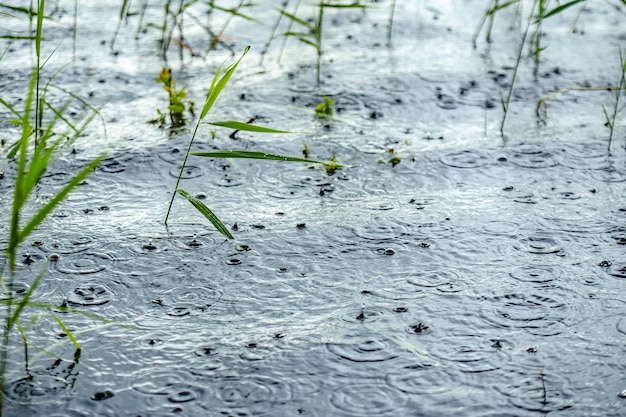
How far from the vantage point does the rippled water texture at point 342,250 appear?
1.95 meters

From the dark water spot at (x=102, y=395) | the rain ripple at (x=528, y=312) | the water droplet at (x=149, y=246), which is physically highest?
the rain ripple at (x=528, y=312)

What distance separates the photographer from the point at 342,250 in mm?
2553

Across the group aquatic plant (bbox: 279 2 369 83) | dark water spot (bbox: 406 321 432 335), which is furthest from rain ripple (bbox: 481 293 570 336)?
aquatic plant (bbox: 279 2 369 83)

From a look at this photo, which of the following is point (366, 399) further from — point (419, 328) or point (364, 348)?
Result: point (419, 328)

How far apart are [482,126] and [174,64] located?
1.52m

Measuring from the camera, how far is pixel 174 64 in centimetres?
407

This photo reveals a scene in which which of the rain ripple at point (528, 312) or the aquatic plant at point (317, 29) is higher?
the aquatic plant at point (317, 29)

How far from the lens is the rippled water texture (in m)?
1.95

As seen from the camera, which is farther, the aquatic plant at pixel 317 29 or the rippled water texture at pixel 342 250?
the aquatic plant at pixel 317 29

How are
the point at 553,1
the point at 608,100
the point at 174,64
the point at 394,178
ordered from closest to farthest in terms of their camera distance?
the point at 394,178
the point at 608,100
the point at 174,64
the point at 553,1

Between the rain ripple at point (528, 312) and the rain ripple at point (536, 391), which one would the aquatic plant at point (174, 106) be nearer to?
the rain ripple at point (528, 312)

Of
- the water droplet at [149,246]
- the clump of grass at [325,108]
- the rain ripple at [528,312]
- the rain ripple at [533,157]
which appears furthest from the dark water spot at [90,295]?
the rain ripple at [533,157]

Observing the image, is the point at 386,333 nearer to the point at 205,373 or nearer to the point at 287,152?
the point at 205,373

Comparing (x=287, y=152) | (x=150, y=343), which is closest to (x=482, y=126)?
(x=287, y=152)
